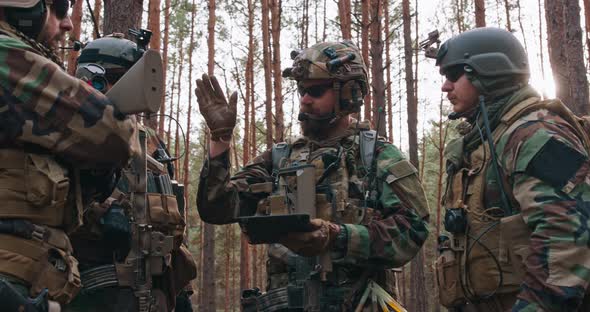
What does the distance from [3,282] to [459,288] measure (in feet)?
8.15

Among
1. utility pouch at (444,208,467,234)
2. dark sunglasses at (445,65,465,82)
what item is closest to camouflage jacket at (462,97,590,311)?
utility pouch at (444,208,467,234)

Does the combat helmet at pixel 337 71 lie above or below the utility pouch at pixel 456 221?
above

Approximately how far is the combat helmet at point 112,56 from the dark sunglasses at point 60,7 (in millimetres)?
1450

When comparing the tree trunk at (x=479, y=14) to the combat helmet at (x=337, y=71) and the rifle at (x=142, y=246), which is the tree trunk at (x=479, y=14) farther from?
the rifle at (x=142, y=246)

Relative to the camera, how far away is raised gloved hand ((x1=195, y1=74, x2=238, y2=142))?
161 inches

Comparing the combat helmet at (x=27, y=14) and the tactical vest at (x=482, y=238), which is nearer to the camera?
the combat helmet at (x=27, y=14)

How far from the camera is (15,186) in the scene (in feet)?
8.99

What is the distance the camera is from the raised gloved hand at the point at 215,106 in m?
4.08

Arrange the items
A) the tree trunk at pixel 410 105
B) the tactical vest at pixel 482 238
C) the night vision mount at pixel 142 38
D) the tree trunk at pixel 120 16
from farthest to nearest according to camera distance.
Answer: the tree trunk at pixel 410 105 < the tree trunk at pixel 120 16 < the night vision mount at pixel 142 38 < the tactical vest at pixel 482 238

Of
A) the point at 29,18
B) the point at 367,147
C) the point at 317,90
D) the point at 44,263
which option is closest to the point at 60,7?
the point at 29,18

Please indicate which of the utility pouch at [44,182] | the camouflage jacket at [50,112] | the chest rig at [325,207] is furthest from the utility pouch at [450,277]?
the utility pouch at [44,182]

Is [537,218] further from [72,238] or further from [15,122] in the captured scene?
[72,238]

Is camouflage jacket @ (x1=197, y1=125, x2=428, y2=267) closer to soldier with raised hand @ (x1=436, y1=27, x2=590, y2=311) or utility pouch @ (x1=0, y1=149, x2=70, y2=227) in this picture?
soldier with raised hand @ (x1=436, y1=27, x2=590, y2=311)

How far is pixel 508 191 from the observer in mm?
3434
